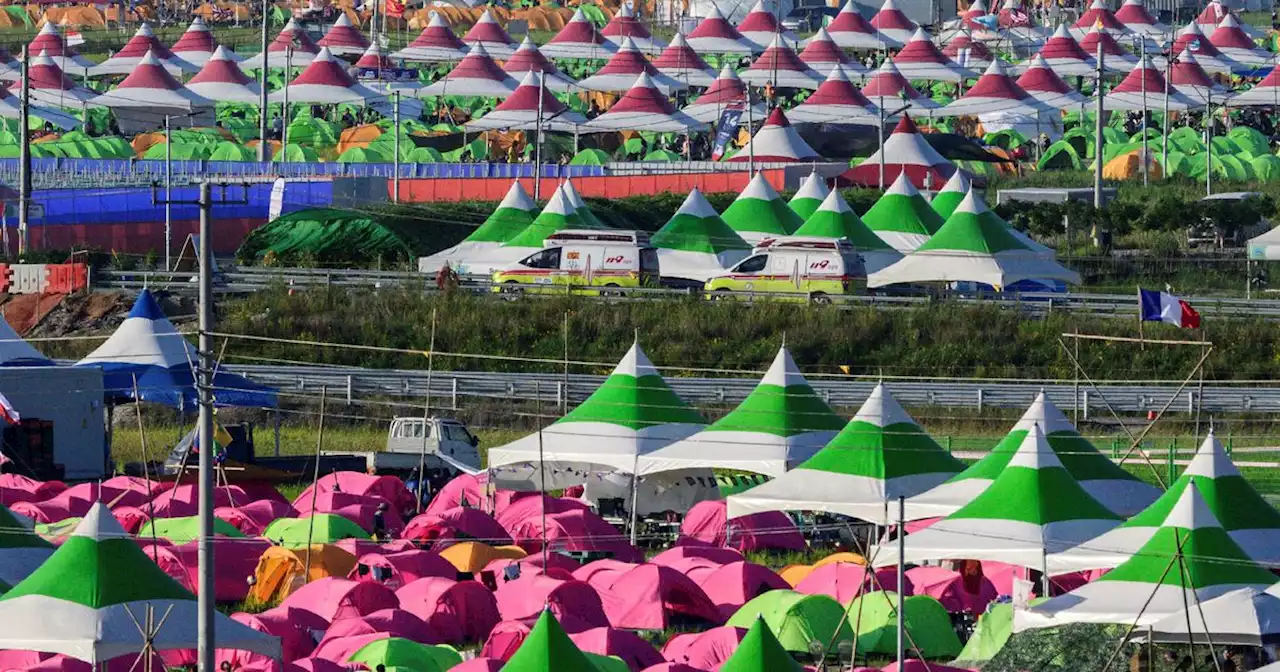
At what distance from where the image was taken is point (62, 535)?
29859 millimetres

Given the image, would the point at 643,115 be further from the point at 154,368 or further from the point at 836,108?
the point at 154,368

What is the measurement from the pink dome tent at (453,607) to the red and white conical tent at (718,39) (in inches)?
2229

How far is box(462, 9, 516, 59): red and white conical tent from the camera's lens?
8281 cm

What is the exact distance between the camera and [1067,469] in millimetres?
30812

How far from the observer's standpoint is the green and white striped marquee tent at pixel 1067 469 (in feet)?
99.3

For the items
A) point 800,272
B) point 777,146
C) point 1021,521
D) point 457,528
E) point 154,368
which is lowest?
point 457,528

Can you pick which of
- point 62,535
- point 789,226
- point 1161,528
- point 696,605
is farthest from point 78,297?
point 1161,528

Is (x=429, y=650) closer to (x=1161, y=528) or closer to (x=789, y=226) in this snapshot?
(x=1161, y=528)

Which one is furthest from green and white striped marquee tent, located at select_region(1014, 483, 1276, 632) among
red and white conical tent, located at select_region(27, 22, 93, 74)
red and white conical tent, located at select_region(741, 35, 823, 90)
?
red and white conical tent, located at select_region(27, 22, 93, 74)

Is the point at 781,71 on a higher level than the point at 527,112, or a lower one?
higher

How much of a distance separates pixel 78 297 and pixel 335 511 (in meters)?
15.2

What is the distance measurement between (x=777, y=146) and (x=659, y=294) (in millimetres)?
17519

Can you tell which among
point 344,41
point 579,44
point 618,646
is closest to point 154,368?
point 618,646

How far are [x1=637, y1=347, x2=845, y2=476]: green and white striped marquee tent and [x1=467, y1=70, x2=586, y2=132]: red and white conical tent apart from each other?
30.5m
